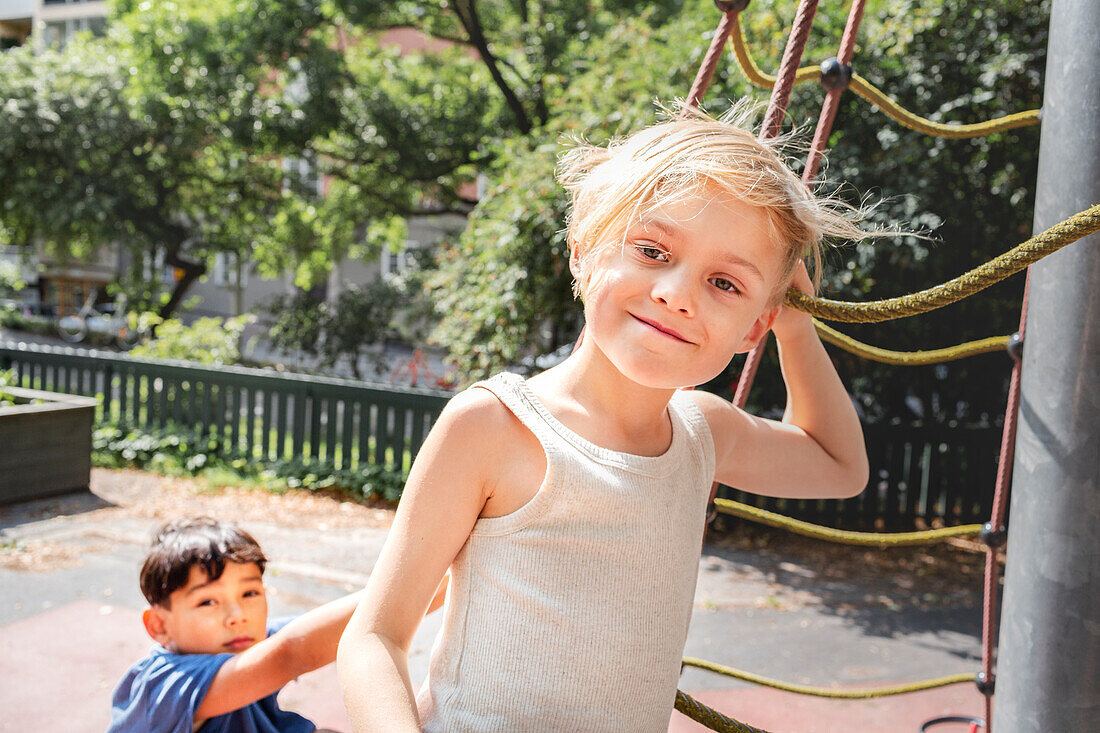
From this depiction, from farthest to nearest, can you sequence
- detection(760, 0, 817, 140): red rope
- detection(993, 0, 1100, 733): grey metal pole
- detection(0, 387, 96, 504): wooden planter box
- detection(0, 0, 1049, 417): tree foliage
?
detection(0, 387, 96, 504): wooden planter box < detection(0, 0, 1049, 417): tree foliage < detection(760, 0, 817, 140): red rope < detection(993, 0, 1100, 733): grey metal pole

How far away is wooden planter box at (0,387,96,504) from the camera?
20.8 feet

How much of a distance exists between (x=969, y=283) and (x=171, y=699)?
1418mm

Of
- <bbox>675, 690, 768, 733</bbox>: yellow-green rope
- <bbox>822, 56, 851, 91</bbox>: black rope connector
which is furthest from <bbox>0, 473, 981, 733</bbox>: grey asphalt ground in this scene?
<bbox>822, 56, 851, 91</bbox>: black rope connector

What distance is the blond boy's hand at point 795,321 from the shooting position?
1.37 meters

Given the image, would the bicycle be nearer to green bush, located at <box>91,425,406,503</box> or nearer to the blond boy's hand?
green bush, located at <box>91,425,406,503</box>

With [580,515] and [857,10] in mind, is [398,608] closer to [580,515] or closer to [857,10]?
[580,515]

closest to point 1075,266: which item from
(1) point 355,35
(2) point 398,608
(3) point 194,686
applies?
(2) point 398,608

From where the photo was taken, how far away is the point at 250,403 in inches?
318

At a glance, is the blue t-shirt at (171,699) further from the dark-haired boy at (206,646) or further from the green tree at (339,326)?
the green tree at (339,326)

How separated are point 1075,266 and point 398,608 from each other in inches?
43.4

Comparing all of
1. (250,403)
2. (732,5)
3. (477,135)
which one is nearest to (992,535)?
(732,5)

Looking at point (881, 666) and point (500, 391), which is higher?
point (500, 391)

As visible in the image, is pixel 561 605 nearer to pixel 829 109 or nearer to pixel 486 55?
pixel 829 109

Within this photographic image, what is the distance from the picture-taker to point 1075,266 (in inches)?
54.4
